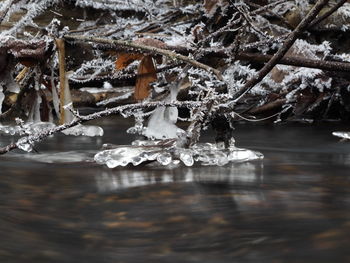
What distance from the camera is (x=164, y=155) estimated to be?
197cm

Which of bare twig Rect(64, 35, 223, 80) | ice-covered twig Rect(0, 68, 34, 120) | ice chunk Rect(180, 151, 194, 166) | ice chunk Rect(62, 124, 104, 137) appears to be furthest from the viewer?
ice-covered twig Rect(0, 68, 34, 120)

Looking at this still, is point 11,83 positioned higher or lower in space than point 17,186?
higher

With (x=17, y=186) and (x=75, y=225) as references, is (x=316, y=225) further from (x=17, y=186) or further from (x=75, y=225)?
(x=17, y=186)

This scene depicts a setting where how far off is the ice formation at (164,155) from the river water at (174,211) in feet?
0.12

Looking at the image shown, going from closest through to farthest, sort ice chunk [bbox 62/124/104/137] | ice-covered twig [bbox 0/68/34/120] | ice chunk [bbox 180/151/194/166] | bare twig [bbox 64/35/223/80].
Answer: ice chunk [bbox 180/151/194/166]
bare twig [bbox 64/35/223/80]
ice chunk [bbox 62/124/104/137]
ice-covered twig [bbox 0/68/34/120]

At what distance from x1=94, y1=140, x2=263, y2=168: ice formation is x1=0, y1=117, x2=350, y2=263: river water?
0.12 feet

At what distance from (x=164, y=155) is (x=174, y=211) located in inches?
16.3

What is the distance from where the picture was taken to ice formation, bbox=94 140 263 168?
1.98 metres

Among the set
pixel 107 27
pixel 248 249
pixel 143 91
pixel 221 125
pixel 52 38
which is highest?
pixel 107 27

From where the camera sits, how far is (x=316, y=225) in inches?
54.5

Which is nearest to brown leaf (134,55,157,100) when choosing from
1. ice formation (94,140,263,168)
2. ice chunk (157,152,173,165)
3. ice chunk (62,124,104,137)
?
ice chunk (62,124,104,137)

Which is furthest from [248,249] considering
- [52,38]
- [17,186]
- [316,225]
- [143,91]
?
[52,38]

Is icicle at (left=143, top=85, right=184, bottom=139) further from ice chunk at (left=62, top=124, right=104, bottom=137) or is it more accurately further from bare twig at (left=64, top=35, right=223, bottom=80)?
ice chunk at (left=62, top=124, right=104, bottom=137)

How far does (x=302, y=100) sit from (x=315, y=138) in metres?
0.71
